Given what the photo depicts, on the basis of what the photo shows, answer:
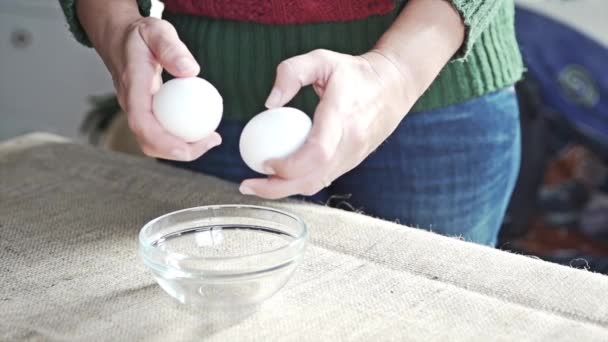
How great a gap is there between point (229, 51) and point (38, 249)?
307mm

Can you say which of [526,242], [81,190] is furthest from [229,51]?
[526,242]

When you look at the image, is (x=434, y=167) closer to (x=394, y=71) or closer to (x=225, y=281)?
(x=394, y=71)

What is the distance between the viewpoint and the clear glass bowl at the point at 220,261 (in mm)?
609

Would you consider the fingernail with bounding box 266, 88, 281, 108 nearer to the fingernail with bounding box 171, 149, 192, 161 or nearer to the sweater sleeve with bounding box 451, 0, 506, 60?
the fingernail with bounding box 171, 149, 192, 161

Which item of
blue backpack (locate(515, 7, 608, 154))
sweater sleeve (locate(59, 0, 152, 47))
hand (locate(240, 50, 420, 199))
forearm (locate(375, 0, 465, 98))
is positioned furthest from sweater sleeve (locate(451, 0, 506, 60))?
blue backpack (locate(515, 7, 608, 154))

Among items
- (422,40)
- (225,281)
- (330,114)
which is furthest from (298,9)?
(225,281)

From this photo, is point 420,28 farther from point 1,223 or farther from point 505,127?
point 1,223

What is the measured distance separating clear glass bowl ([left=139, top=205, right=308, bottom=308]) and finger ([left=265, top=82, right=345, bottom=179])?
0.05 metres

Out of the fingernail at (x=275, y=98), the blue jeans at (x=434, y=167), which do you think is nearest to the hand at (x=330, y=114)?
the fingernail at (x=275, y=98)

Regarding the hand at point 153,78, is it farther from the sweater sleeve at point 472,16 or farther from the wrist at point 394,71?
the sweater sleeve at point 472,16

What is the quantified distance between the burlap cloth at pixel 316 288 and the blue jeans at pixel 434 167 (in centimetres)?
11

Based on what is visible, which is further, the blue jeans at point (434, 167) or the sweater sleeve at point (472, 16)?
the blue jeans at point (434, 167)

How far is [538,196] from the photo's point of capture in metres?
1.95

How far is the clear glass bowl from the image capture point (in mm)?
609
